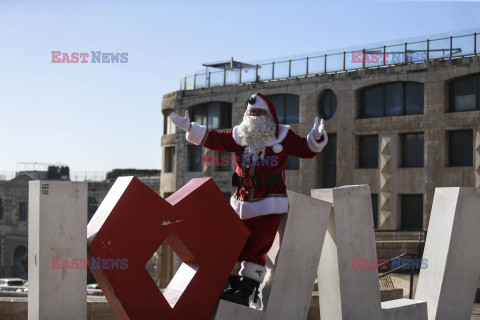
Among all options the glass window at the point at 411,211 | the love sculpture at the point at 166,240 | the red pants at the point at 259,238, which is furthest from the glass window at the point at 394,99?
the love sculpture at the point at 166,240

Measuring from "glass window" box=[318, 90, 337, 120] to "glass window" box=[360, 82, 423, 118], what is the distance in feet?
4.17

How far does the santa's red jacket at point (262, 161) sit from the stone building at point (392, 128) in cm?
1830

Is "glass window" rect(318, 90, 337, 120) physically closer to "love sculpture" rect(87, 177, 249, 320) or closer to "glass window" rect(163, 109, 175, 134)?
"glass window" rect(163, 109, 175, 134)

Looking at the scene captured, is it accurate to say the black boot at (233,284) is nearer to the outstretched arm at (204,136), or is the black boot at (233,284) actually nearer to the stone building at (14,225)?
the outstretched arm at (204,136)

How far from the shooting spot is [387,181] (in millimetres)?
29109

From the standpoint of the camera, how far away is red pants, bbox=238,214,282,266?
7.45 metres

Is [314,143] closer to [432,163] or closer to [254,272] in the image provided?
[254,272]

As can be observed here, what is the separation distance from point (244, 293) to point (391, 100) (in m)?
23.2

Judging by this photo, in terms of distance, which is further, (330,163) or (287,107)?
(287,107)

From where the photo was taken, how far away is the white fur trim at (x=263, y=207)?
7465 millimetres

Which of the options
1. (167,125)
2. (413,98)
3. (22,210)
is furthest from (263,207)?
(22,210)

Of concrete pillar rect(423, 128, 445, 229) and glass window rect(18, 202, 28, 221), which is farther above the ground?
concrete pillar rect(423, 128, 445, 229)

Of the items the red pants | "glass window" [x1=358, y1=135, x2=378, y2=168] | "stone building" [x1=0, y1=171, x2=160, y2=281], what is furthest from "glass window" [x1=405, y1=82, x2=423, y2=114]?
"stone building" [x1=0, y1=171, x2=160, y2=281]

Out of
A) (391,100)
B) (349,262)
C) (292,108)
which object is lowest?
(349,262)
